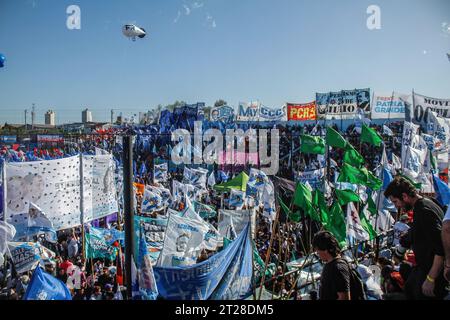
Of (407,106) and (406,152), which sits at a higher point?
(407,106)

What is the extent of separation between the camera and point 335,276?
10.1 feet

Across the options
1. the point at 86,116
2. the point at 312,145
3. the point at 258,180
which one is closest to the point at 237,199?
the point at 258,180

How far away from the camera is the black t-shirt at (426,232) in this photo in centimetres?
313

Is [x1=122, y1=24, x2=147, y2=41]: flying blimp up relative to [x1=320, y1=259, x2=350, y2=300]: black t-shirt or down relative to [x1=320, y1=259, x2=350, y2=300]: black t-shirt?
up

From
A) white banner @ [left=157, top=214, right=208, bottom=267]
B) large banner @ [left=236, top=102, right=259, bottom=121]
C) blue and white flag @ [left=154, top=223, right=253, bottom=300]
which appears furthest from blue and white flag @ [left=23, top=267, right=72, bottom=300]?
large banner @ [left=236, top=102, right=259, bottom=121]

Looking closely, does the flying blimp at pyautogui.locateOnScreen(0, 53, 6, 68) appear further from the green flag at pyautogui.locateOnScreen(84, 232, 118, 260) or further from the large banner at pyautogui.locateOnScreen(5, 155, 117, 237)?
the green flag at pyautogui.locateOnScreen(84, 232, 118, 260)

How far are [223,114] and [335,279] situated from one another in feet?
84.9

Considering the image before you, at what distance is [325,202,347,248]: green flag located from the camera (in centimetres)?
638

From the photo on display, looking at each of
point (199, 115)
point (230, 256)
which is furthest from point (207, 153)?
point (230, 256)

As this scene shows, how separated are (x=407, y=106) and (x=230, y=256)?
14141 mm

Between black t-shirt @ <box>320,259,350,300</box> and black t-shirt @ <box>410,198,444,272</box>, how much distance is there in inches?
24.8

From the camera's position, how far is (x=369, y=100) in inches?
883

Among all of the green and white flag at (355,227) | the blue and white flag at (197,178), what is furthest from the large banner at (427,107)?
the green and white flag at (355,227)

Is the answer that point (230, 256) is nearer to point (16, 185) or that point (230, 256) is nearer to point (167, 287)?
point (167, 287)
